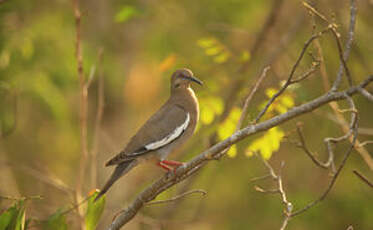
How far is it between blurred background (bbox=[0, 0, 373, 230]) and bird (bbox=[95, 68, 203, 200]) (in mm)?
659

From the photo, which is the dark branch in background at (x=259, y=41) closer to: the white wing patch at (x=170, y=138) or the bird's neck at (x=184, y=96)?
the bird's neck at (x=184, y=96)

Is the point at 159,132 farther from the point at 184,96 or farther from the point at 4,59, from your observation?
the point at 4,59

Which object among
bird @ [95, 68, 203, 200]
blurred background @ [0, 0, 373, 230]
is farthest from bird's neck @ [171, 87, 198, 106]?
blurred background @ [0, 0, 373, 230]

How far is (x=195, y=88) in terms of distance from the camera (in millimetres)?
8680

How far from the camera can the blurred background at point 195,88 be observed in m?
6.98

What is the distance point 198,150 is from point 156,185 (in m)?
3.90

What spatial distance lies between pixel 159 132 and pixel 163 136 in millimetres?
64

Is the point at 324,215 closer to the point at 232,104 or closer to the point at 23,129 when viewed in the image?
the point at 232,104

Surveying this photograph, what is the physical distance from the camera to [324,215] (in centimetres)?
824

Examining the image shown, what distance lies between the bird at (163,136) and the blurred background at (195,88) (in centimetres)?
66

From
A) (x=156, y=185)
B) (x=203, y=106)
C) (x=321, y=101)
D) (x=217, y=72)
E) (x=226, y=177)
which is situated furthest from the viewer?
(x=226, y=177)

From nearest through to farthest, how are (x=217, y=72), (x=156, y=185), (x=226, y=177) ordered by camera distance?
(x=156, y=185) < (x=217, y=72) < (x=226, y=177)

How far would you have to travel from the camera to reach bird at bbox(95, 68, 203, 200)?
207 inches

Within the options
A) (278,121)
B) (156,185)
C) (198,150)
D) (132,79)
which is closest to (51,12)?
(132,79)
